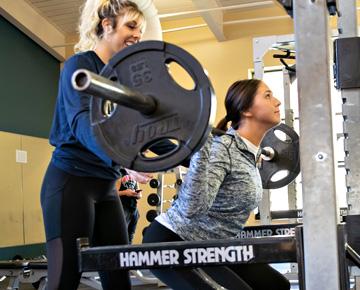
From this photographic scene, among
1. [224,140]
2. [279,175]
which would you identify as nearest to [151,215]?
[279,175]

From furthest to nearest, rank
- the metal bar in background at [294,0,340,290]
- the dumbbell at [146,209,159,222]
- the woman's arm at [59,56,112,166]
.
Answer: the dumbbell at [146,209,159,222] → the woman's arm at [59,56,112,166] → the metal bar in background at [294,0,340,290]

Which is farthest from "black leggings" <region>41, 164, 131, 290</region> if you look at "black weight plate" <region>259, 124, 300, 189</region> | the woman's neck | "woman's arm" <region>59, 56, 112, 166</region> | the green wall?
the green wall

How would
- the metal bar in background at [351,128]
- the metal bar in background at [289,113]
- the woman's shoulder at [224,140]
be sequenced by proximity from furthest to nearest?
the metal bar in background at [289,113] < the woman's shoulder at [224,140] < the metal bar in background at [351,128]

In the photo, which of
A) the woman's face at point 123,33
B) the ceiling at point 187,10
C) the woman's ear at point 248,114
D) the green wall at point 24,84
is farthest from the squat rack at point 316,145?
the green wall at point 24,84

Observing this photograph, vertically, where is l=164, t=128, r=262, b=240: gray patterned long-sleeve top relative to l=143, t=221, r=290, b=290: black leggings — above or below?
above

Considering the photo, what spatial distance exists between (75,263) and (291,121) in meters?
3.25

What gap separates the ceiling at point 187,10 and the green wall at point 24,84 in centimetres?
48

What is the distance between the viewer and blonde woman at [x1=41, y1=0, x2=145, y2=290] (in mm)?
1490

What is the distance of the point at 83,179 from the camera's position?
156 centimetres

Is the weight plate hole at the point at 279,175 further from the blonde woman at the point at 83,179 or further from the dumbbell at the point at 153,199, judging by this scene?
the dumbbell at the point at 153,199

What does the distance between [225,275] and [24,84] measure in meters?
6.33

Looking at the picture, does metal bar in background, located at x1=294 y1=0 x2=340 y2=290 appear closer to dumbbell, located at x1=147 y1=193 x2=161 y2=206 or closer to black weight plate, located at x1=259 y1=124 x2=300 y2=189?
black weight plate, located at x1=259 y1=124 x2=300 y2=189

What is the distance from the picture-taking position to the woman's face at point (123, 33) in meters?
1.61

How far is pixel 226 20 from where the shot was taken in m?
8.10
